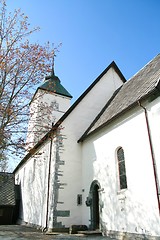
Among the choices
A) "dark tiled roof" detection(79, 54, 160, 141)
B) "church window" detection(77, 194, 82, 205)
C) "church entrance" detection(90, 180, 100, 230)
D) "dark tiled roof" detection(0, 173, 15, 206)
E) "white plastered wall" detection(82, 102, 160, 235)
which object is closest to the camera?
"white plastered wall" detection(82, 102, 160, 235)

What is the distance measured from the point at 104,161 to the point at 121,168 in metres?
1.23

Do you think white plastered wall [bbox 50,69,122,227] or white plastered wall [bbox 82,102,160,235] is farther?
white plastered wall [bbox 50,69,122,227]

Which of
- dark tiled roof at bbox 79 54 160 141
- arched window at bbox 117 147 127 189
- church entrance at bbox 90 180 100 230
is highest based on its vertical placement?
dark tiled roof at bbox 79 54 160 141

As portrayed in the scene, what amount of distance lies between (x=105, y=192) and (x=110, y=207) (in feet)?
2.32

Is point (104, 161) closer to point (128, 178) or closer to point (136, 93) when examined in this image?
point (128, 178)

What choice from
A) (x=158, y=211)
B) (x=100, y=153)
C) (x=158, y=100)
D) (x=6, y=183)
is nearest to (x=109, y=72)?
(x=100, y=153)

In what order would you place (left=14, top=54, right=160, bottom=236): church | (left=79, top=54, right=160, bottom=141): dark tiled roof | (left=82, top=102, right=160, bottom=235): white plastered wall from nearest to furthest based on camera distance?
(left=82, top=102, right=160, bottom=235): white plastered wall
(left=14, top=54, right=160, bottom=236): church
(left=79, top=54, right=160, bottom=141): dark tiled roof

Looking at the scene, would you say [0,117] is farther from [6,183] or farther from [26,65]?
[6,183]

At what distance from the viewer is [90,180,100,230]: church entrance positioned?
381 inches

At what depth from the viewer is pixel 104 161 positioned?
9672 millimetres

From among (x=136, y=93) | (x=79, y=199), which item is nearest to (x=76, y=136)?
(x=79, y=199)

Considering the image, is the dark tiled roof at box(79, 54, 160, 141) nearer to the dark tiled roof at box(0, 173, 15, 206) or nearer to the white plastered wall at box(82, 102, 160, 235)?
the white plastered wall at box(82, 102, 160, 235)

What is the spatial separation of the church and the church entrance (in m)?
0.04

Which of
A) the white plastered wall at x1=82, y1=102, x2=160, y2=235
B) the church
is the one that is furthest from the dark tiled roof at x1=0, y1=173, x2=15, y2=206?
the white plastered wall at x1=82, y1=102, x2=160, y2=235
